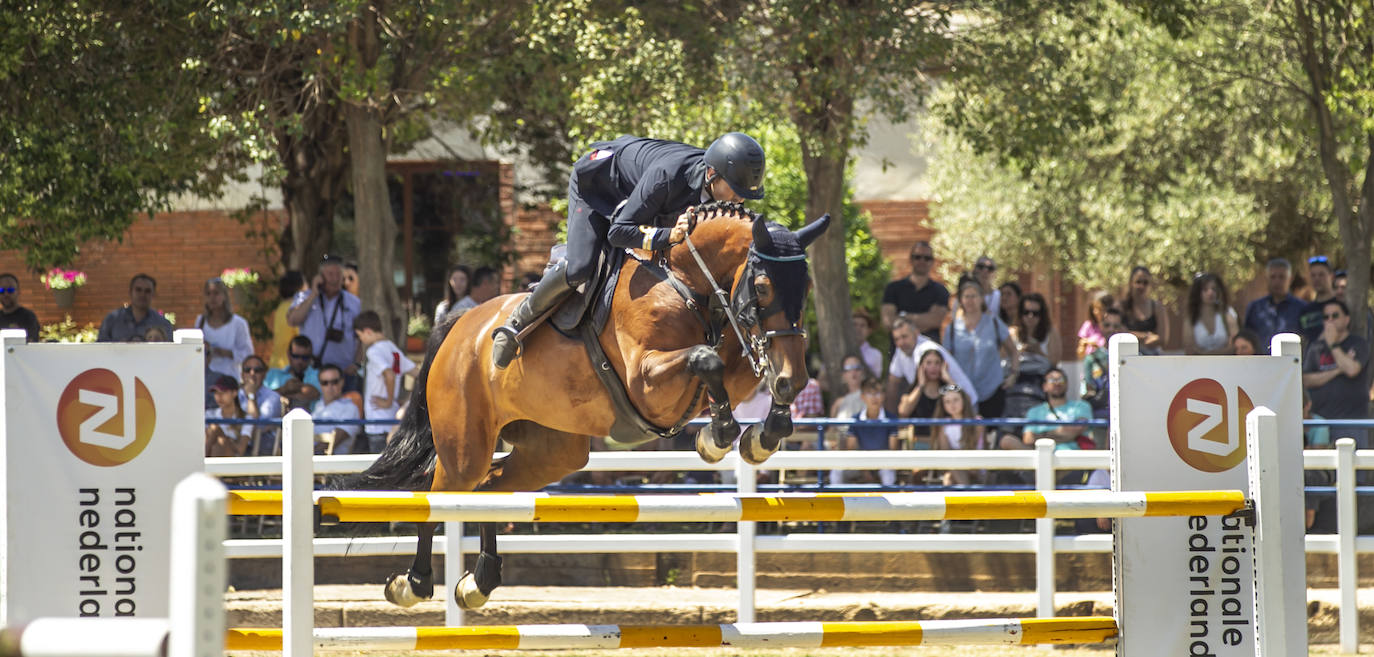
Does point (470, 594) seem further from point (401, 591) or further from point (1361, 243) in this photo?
point (1361, 243)

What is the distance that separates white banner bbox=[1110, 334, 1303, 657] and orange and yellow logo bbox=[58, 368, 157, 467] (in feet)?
10.1

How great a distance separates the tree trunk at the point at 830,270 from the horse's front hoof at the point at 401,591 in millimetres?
6219

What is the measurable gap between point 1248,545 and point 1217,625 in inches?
11.1

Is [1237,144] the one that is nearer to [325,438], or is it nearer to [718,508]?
[325,438]

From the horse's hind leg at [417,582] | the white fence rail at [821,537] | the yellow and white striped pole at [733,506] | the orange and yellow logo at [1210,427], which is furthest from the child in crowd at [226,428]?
the orange and yellow logo at [1210,427]

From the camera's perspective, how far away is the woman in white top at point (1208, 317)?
937 centimetres

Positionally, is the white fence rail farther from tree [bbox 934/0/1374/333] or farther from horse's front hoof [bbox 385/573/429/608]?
tree [bbox 934/0/1374/333]

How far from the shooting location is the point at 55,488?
431 cm

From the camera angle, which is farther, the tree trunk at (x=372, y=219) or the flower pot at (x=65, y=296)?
the flower pot at (x=65, y=296)

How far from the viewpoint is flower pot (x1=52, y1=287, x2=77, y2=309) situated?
629 inches

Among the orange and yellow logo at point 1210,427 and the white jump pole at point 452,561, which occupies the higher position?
the orange and yellow logo at point 1210,427

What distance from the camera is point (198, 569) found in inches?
90.5

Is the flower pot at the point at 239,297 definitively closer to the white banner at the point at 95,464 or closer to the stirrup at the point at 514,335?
the stirrup at the point at 514,335

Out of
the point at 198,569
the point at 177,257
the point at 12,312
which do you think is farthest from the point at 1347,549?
the point at 177,257
